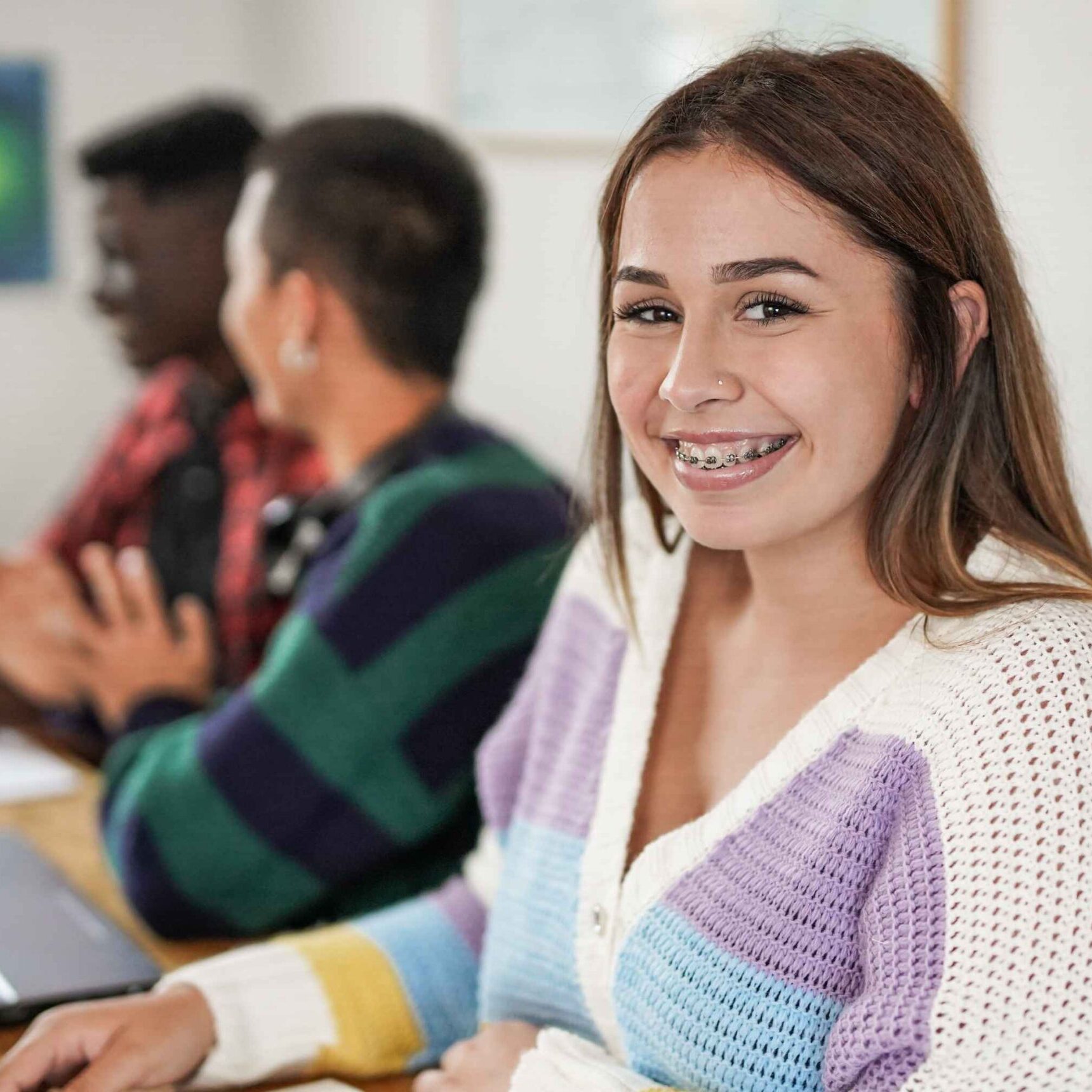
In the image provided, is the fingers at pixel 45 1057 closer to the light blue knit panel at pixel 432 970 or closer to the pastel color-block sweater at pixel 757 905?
the pastel color-block sweater at pixel 757 905

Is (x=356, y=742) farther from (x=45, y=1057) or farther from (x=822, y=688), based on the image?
(x=822, y=688)

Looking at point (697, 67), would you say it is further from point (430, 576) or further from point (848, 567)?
point (430, 576)

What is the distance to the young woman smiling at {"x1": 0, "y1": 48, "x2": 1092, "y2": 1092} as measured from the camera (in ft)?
2.88

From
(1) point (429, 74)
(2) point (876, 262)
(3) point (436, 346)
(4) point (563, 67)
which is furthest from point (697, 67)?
(1) point (429, 74)

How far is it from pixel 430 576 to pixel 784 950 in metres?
0.65

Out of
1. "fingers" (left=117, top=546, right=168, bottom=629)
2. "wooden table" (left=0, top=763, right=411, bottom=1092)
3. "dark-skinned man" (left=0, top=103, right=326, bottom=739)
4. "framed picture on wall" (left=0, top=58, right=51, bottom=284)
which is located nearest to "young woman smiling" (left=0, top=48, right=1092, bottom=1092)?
"wooden table" (left=0, top=763, right=411, bottom=1092)

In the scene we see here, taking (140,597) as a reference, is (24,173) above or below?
above

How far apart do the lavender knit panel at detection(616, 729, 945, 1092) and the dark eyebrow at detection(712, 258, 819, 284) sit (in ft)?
0.94

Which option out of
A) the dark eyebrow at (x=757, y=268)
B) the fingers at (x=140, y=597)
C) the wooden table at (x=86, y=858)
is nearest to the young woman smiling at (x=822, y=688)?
the dark eyebrow at (x=757, y=268)

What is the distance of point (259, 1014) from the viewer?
120 cm

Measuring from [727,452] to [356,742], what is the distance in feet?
2.02

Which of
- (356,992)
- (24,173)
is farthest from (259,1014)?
(24,173)

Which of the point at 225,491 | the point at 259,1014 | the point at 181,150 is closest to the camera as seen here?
the point at 259,1014

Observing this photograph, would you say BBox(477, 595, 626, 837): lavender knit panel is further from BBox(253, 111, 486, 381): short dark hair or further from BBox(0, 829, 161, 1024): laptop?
BBox(253, 111, 486, 381): short dark hair
